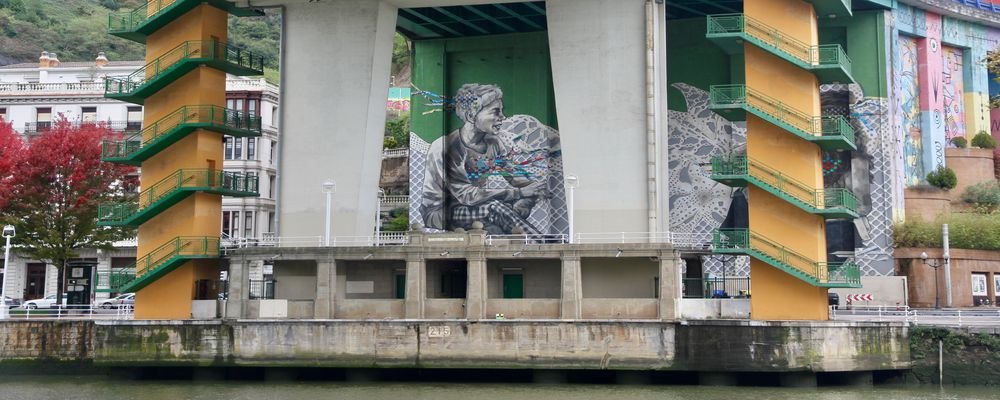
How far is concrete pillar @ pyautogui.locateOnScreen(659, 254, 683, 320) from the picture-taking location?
Answer: 43750 millimetres

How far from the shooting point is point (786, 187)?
43.8 m

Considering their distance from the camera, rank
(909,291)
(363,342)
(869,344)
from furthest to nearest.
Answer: (909,291) → (363,342) → (869,344)

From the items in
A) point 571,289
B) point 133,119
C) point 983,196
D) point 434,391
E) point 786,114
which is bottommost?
point 434,391

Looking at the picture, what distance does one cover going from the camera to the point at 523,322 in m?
43.3

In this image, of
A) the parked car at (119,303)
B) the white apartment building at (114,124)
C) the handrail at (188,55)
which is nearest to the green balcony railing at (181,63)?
the handrail at (188,55)

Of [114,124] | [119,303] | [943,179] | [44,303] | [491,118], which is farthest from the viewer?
[114,124]

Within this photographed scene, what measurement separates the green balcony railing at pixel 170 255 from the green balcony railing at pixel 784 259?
20726 millimetres

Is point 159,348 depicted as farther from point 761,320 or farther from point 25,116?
point 25,116

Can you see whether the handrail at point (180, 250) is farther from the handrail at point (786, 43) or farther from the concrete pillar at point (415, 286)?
the handrail at point (786, 43)

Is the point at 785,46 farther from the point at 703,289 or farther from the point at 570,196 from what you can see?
the point at 703,289

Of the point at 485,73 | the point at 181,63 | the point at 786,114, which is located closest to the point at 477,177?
the point at 485,73

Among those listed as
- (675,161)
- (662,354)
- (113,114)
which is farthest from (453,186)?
Result: (662,354)

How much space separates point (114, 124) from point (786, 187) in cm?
4260

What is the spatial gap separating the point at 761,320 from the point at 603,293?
25.0 ft
